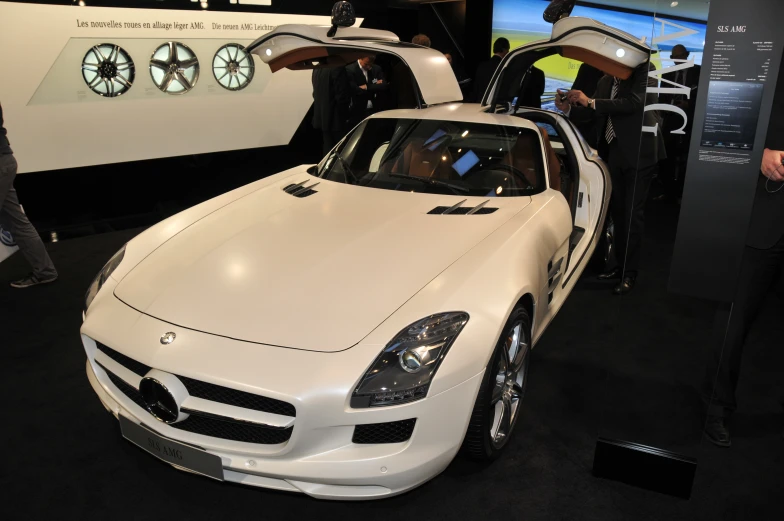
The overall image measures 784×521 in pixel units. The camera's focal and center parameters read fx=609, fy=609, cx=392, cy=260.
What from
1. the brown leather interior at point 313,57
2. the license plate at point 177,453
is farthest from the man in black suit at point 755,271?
the brown leather interior at point 313,57

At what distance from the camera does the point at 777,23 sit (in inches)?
72.6

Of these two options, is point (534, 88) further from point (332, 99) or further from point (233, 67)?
point (233, 67)

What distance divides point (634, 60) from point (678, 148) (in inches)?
43.7

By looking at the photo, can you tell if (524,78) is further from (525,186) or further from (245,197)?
(245,197)

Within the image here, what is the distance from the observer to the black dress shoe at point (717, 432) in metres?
2.69

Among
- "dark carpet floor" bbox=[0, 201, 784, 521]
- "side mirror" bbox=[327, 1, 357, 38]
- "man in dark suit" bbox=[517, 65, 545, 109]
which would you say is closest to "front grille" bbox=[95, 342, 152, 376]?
"dark carpet floor" bbox=[0, 201, 784, 521]

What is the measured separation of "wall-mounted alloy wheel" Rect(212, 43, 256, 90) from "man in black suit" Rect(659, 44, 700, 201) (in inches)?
214

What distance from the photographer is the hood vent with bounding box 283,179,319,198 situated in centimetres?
336

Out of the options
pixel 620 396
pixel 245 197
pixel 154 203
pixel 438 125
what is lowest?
pixel 154 203

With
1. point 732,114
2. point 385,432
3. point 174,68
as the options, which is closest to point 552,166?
point 732,114

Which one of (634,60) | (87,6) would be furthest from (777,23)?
(87,6)

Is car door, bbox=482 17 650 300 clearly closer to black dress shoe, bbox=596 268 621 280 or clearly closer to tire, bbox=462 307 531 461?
tire, bbox=462 307 531 461

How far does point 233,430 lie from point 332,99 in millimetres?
5149

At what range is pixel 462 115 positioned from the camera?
365cm
